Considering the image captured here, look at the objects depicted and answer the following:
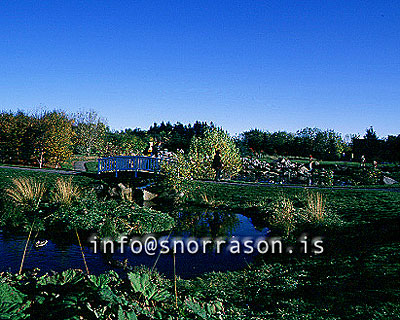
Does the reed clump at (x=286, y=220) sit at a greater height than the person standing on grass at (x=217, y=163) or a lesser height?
lesser

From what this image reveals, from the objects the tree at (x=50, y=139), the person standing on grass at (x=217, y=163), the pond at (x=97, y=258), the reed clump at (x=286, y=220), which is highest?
the tree at (x=50, y=139)

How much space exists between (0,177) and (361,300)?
1416 cm

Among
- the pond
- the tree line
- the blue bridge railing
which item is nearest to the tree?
the tree line

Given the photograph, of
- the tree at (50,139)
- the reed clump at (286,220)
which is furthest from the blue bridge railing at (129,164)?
the reed clump at (286,220)

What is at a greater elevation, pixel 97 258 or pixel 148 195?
pixel 148 195

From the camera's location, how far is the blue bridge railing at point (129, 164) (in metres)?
15.2

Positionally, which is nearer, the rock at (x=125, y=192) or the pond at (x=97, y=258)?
the pond at (x=97, y=258)

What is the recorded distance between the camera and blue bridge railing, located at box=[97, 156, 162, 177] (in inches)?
597

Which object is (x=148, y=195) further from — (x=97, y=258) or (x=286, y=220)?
(x=97, y=258)

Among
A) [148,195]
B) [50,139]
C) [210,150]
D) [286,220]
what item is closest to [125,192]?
[148,195]

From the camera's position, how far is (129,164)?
1571cm

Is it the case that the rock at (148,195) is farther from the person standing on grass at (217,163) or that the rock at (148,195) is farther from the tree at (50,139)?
the tree at (50,139)

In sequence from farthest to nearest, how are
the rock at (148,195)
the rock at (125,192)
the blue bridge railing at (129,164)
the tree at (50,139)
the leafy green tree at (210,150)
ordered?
the tree at (50,139) < the leafy green tree at (210,150) < the blue bridge railing at (129,164) < the rock at (148,195) < the rock at (125,192)

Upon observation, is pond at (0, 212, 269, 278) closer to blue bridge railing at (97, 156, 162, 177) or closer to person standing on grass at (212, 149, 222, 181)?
blue bridge railing at (97, 156, 162, 177)
